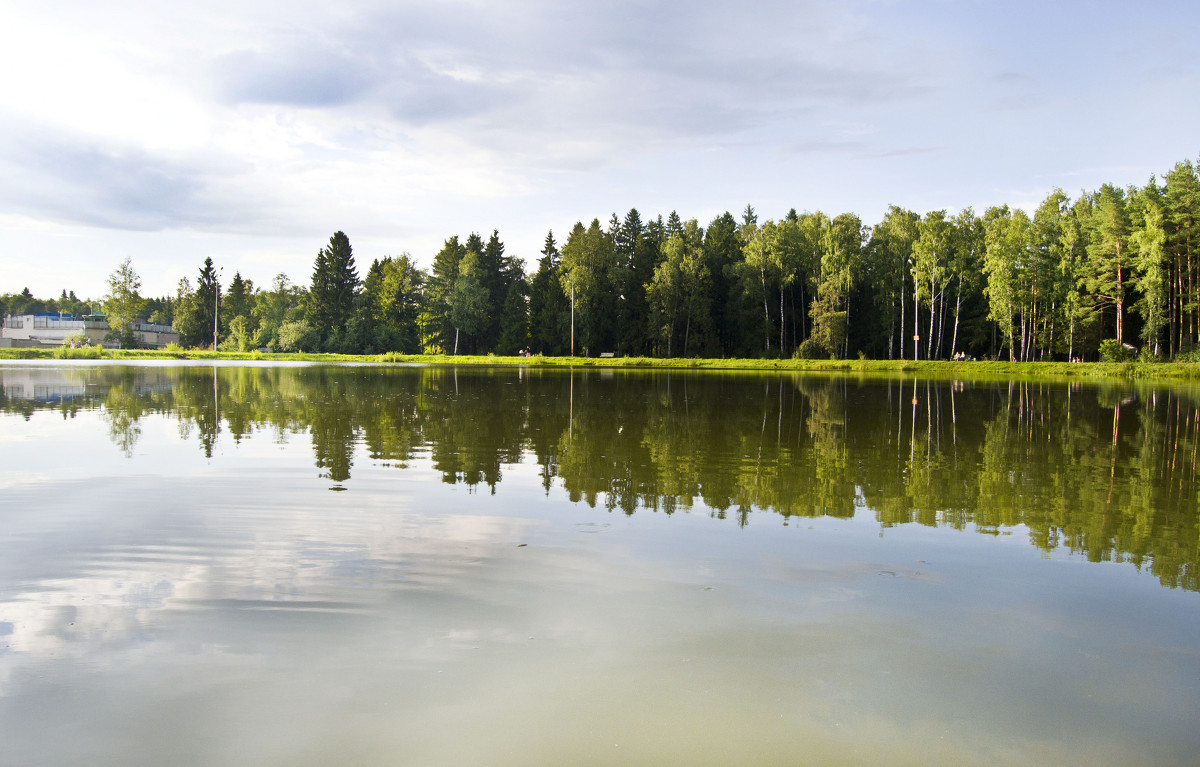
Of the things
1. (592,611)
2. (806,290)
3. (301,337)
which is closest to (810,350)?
(806,290)

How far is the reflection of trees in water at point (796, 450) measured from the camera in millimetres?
9648

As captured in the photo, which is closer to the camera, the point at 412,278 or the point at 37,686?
the point at 37,686

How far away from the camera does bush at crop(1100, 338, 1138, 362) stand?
199 feet

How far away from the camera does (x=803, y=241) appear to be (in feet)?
273

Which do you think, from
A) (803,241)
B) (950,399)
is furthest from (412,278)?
(950,399)

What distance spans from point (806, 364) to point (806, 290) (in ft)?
58.4

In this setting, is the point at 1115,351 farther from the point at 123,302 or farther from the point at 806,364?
the point at 123,302

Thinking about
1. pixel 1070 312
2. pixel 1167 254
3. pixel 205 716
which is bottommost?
pixel 205 716

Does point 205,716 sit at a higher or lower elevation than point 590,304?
lower

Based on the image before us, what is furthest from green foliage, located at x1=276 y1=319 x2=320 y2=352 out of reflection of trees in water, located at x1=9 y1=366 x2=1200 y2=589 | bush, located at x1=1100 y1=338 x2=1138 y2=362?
bush, located at x1=1100 y1=338 x2=1138 y2=362

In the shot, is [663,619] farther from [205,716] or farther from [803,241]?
[803,241]

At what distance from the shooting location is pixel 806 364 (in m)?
71.7

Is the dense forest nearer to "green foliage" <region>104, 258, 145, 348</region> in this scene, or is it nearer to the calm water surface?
"green foliage" <region>104, 258, 145, 348</region>

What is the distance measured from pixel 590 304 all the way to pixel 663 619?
82931 mm
